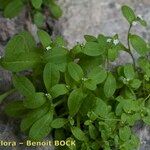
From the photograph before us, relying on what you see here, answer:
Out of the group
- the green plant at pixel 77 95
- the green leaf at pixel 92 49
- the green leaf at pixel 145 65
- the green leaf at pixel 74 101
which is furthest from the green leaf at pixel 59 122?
the green leaf at pixel 145 65

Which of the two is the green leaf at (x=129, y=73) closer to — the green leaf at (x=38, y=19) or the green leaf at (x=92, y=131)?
the green leaf at (x=92, y=131)

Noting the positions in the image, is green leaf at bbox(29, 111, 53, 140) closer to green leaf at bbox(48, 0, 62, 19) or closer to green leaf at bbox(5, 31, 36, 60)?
green leaf at bbox(5, 31, 36, 60)

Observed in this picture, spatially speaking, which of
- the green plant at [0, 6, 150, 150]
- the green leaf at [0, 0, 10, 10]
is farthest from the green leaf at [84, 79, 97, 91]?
the green leaf at [0, 0, 10, 10]

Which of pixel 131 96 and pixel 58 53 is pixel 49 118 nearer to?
pixel 58 53

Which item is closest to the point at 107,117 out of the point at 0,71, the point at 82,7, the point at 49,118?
the point at 49,118

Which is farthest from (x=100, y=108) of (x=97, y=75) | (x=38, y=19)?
(x=38, y=19)
